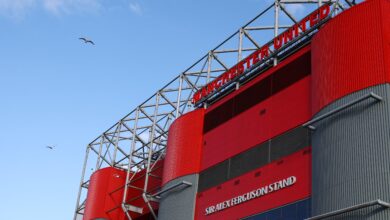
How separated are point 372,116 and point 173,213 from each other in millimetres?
20908

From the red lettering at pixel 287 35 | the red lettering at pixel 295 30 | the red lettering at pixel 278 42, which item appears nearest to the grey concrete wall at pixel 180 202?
the red lettering at pixel 278 42

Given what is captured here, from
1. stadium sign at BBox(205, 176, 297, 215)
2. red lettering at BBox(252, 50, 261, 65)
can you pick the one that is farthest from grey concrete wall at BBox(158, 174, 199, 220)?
red lettering at BBox(252, 50, 261, 65)

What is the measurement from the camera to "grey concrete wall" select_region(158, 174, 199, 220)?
43594 mm

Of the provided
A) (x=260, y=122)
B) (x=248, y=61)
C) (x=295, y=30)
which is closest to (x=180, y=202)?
(x=260, y=122)

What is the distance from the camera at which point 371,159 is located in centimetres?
2845

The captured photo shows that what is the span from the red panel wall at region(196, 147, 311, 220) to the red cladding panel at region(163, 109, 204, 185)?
3773 millimetres

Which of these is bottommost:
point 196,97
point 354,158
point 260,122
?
point 354,158

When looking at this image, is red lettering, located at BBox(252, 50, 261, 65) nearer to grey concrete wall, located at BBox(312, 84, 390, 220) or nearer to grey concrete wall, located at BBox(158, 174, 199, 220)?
grey concrete wall, located at BBox(158, 174, 199, 220)

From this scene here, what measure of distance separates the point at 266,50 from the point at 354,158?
1635 cm

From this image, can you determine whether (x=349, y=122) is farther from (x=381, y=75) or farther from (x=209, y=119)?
(x=209, y=119)

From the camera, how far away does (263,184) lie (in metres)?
36.8

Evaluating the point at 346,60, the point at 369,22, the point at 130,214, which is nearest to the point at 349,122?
the point at 346,60

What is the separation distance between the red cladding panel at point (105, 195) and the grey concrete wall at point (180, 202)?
48.3 ft

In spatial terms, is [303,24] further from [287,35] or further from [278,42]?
[278,42]
